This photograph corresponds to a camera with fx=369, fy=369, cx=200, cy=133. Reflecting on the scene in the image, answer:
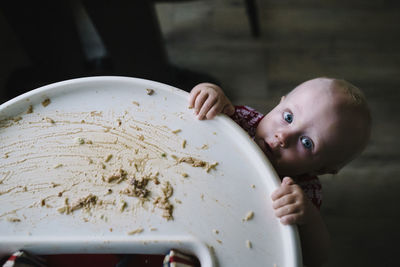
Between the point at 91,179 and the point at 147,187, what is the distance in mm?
98

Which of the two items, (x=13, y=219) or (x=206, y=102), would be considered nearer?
(x=13, y=219)

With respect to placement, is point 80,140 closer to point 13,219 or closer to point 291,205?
point 13,219

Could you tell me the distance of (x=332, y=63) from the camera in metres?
1.73

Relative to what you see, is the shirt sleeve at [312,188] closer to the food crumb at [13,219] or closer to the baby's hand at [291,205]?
the baby's hand at [291,205]

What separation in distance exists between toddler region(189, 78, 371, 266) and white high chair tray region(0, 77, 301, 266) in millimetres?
80

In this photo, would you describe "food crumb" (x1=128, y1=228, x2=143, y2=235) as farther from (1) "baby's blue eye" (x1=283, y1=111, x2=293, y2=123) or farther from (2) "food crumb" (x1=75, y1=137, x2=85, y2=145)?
(1) "baby's blue eye" (x1=283, y1=111, x2=293, y2=123)

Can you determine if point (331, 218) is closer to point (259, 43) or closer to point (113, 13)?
point (259, 43)

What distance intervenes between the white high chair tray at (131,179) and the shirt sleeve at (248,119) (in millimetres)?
192

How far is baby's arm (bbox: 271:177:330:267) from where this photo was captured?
0.61 metres

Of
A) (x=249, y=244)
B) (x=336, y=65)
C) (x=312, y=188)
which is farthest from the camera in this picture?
(x=336, y=65)

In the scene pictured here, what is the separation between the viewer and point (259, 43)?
1.80 m

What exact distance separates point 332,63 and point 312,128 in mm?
1111

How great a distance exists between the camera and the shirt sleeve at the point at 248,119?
34.7 inches

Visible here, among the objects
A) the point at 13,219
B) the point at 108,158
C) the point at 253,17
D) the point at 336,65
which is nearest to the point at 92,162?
the point at 108,158
